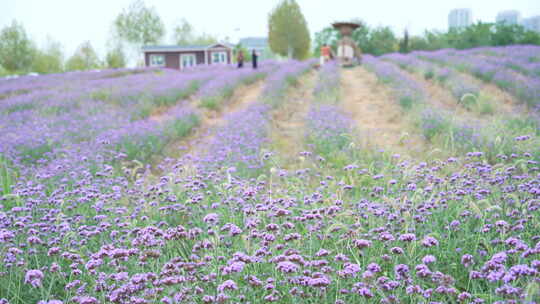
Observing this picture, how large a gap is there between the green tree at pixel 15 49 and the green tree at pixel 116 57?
26.0 feet

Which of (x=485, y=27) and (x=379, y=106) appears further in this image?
(x=485, y=27)

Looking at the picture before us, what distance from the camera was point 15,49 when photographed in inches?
1747

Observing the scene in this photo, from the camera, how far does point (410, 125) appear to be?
834 centimetres

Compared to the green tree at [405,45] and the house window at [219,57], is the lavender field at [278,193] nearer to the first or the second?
the green tree at [405,45]

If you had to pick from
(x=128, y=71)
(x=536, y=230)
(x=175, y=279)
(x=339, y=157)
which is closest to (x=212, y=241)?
(x=175, y=279)

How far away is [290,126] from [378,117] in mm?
2123

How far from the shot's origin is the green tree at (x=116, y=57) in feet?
161

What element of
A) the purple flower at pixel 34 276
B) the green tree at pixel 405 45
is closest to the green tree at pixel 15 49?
the green tree at pixel 405 45

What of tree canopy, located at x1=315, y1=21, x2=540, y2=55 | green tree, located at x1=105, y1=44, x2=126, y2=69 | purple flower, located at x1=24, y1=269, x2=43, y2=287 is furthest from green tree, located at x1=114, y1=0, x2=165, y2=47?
purple flower, located at x1=24, y1=269, x2=43, y2=287

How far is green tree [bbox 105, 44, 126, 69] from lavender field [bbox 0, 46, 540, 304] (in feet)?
119

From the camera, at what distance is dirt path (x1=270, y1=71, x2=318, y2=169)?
7.53 m

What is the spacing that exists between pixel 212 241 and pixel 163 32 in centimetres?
5050

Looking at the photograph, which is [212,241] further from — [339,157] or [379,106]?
[379,106]

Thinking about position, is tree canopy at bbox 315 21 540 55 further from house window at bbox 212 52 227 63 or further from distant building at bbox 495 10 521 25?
house window at bbox 212 52 227 63
